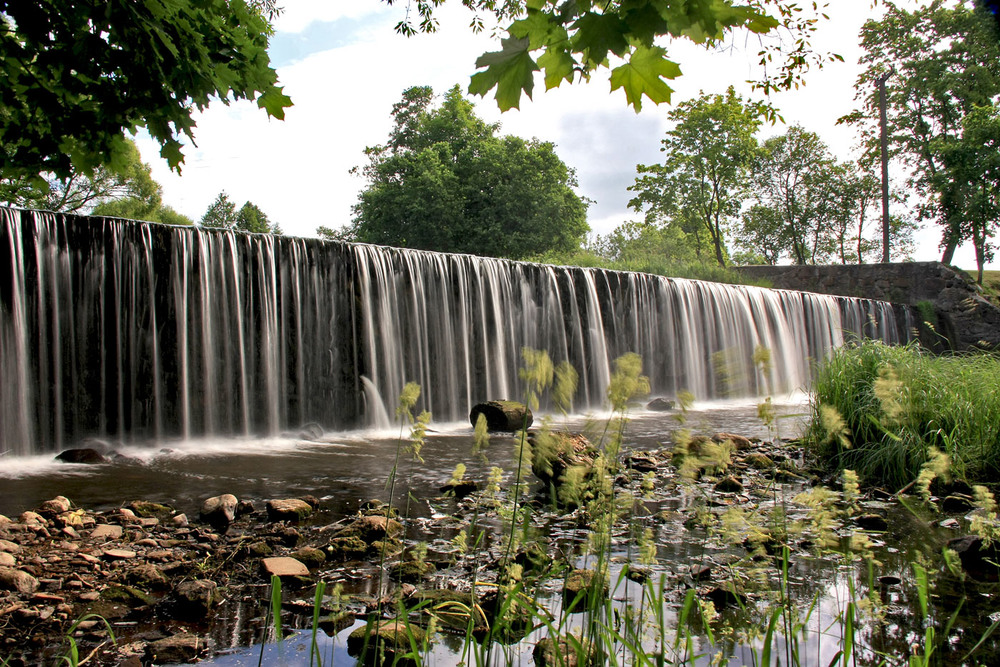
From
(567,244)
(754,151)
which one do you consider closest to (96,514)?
(567,244)

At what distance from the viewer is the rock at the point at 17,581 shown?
10.2 feet

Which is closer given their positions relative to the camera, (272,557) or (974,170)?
(272,557)

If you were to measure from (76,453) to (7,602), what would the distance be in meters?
5.58

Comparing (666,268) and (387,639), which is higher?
(666,268)

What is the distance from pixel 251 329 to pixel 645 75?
964 cm

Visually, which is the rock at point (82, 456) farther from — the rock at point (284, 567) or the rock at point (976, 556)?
the rock at point (976, 556)

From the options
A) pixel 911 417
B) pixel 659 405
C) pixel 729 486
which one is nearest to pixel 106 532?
pixel 729 486

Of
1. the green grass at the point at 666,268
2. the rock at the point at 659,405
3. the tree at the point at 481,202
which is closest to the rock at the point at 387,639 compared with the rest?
the rock at the point at 659,405

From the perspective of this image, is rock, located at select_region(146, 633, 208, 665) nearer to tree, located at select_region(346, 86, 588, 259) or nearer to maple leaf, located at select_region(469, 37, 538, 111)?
maple leaf, located at select_region(469, 37, 538, 111)

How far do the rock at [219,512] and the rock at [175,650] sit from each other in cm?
188

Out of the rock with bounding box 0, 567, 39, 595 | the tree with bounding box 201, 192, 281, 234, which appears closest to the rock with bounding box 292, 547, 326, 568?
the rock with bounding box 0, 567, 39, 595

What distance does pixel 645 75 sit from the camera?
2168mm

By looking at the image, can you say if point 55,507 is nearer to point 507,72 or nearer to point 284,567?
point 284,567

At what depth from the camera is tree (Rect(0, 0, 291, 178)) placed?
3.29m
